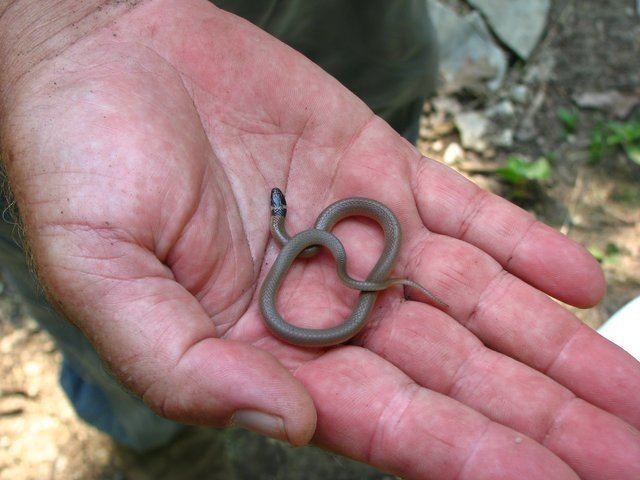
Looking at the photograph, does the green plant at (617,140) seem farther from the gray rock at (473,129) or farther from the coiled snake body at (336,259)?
the coiled snake body at (336,259)

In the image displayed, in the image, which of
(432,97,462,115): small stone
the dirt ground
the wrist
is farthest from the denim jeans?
(432,97,462,115): small stone

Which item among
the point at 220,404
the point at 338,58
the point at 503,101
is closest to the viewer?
the point at 220,404

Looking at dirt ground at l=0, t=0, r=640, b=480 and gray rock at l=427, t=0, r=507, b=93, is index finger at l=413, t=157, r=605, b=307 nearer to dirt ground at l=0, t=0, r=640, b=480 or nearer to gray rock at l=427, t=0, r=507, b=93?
dirt ground at l=0, t=0, r=640, b=480

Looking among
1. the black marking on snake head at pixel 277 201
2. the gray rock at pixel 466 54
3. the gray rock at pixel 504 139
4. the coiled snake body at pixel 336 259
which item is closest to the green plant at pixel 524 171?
the gray rock at pixel 504 139

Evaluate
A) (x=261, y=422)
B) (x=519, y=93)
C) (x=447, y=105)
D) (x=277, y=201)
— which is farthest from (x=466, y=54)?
(x=261, y=422)

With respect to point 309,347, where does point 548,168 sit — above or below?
above

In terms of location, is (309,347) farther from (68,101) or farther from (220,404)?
(68,101)

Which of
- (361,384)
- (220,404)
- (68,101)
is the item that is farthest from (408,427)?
(68,101)

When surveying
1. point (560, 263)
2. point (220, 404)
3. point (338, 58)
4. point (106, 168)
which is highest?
point (338, 58)
